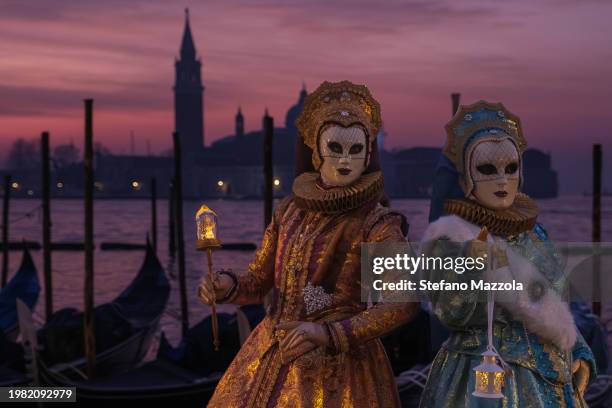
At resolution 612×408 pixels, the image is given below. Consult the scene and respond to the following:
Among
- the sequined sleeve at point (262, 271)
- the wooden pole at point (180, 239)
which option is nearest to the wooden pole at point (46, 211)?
the wooden pole at point (180, 239)

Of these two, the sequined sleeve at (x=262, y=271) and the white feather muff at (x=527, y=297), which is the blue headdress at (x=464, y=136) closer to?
the white feather muff at (x=527, y=297)

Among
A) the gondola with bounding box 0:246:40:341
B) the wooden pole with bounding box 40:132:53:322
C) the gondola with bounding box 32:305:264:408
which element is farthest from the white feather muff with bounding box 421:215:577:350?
the wooden pole with bounding box 40:132:53:322

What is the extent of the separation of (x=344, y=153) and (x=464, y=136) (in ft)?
1.50

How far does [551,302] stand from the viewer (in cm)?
311

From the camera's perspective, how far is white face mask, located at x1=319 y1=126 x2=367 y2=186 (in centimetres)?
329

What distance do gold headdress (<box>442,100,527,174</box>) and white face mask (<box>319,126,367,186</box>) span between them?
321 millimetres

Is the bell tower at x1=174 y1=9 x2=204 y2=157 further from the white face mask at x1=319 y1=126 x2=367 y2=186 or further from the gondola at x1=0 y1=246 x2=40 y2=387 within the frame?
the white face mask at x1=319 y1=126 x2=367 y2=186

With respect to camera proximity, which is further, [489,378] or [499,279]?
[499,279]

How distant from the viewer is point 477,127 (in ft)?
10.5

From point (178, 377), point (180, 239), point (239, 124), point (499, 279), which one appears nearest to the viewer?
point (499, 279)

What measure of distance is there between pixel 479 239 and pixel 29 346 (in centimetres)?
728

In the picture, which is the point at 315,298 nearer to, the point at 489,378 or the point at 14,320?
the point at 489,378

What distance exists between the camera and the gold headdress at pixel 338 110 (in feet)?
10.9

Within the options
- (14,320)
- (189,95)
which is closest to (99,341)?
(14,320)
